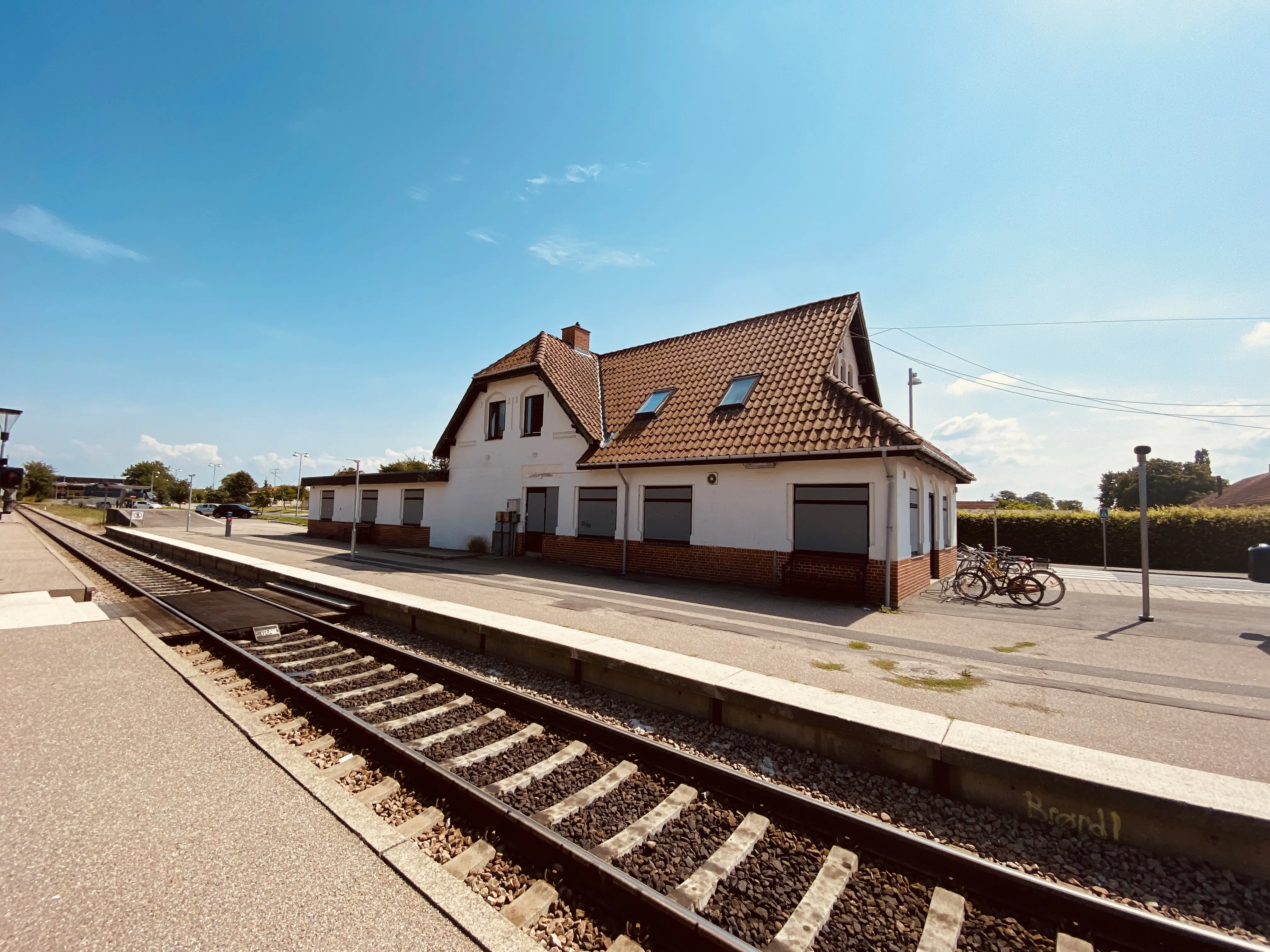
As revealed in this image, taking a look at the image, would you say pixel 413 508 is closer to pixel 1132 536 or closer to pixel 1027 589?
pixel 1027 589

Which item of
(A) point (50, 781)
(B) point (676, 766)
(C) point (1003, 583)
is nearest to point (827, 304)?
(C) point (1003, 583)

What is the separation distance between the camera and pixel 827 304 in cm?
1648

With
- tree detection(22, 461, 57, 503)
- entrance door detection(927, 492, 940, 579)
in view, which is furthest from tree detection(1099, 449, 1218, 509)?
tree detection(22, 461, 57, 503)

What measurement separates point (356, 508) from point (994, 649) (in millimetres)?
17835

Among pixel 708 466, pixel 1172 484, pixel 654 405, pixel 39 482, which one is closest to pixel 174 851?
pixel 708 466

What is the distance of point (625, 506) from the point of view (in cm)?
1577

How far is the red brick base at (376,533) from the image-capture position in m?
23.3

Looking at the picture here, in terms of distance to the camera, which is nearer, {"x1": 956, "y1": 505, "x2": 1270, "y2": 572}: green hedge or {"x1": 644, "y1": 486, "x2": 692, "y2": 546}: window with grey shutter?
{"x1": 644, "y1": 486, "x2": 692, "y2": 546}: window with grey shutter

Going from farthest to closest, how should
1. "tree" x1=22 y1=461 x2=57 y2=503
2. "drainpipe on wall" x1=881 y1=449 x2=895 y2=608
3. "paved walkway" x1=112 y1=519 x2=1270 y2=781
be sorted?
"tree" x1=22 y1=461 x2=57 y2=503
"drainpipe on wall" x1=881 y1=449 x2=895 y2=608
"paved walkway" x1=112 y1=519 x2=1270 y2=781

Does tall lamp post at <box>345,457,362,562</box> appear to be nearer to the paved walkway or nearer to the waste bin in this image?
the paved walkway

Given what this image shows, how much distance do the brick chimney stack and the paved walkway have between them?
11.5 meters

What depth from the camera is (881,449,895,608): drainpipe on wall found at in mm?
11062

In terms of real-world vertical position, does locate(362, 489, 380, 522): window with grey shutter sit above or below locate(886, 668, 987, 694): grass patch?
above

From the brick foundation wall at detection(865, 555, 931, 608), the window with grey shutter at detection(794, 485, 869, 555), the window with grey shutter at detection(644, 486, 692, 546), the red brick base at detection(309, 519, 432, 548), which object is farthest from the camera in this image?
the red brick base at detection(309, 519, 432, 548)
